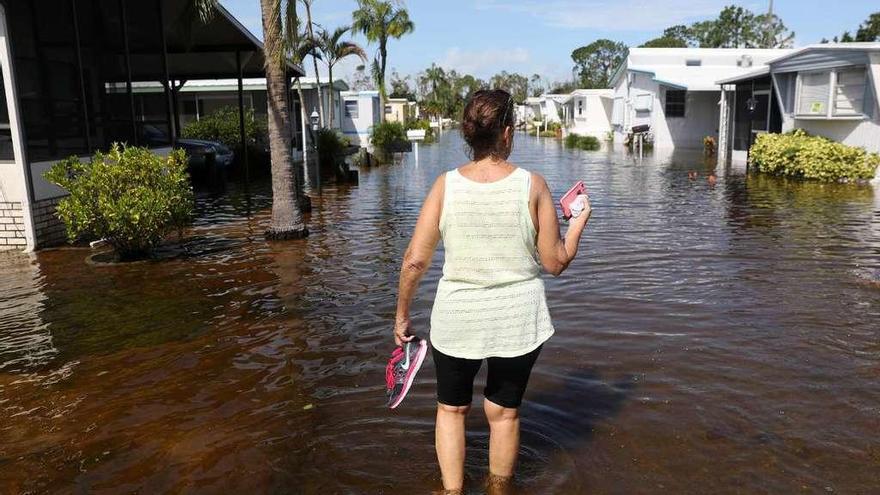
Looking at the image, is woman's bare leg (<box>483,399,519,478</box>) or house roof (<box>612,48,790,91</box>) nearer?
woman's bare leg (<box>483,399,519,478</box>)

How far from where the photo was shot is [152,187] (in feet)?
31.8

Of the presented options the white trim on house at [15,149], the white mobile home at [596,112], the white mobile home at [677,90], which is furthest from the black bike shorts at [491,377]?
the white mobile home at [596,112]

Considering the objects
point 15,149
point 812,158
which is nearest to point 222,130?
point 15,149

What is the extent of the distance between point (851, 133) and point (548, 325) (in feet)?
64.3

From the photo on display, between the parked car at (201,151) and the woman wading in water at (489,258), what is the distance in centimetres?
1532

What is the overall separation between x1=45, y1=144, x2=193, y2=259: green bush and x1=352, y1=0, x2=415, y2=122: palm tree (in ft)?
84.9

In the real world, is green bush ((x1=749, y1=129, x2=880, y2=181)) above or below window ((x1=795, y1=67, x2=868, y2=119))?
below

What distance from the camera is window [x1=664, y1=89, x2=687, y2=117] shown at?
35875 millimetres

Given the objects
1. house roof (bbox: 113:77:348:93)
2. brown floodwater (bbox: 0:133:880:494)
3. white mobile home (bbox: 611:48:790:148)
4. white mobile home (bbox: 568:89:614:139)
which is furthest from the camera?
white mobile home (bbox: 568:89:614:139)

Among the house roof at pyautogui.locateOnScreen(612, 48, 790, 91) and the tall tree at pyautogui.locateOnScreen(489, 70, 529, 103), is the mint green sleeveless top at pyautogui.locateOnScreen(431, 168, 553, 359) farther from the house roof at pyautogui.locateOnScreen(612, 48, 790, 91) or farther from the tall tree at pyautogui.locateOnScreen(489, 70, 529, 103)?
the tall tree at pyautogui.locateOnScreen(489, 70, 529, 103)

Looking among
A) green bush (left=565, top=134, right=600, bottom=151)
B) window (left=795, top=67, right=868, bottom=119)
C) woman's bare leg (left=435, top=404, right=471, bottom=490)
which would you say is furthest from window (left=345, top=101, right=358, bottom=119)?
woman's bare leg (left=435, top=404, right=471, bottom=490)

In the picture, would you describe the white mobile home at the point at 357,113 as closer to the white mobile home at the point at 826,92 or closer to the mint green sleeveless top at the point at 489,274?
the white mobile home at the point at 826,92

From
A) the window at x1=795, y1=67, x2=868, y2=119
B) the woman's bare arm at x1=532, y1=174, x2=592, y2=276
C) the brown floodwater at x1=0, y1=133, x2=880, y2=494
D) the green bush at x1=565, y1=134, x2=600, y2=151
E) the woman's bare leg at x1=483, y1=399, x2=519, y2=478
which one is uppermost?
the window at x1=795, y1=67, x2=868, y2=119

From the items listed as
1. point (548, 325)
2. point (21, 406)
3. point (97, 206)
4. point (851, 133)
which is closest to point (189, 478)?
point (21, 406)
